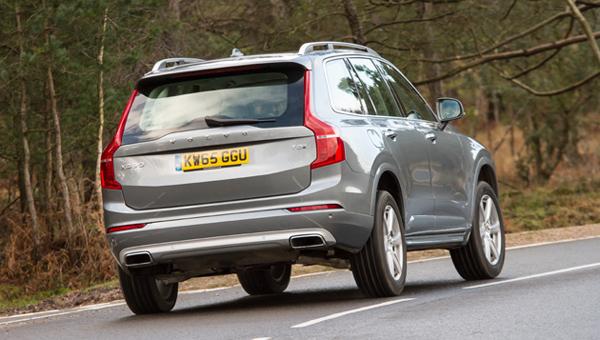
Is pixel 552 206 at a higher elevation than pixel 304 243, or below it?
below

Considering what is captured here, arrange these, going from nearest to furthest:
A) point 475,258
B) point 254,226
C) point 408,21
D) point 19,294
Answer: point 254,226, point 475,258, point 19,294, point 408,21

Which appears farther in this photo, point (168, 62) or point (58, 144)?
point (58, 144)

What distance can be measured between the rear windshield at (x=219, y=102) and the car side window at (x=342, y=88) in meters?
0.30

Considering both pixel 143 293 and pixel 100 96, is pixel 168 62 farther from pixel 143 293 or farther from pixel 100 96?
pixel 100 96

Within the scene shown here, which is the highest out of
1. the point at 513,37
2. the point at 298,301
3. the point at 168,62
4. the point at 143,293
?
the point at 168,62

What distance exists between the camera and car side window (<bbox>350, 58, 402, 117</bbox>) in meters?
10.8

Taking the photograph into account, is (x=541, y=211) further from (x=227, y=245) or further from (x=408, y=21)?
(x=227, y=245)

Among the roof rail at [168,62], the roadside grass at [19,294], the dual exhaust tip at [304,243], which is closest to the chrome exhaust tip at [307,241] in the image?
the dual exhaust tip at [304,243]

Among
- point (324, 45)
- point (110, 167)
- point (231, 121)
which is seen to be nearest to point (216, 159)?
point (231, 121)

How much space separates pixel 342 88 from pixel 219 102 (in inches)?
39.2

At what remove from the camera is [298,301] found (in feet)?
35.9

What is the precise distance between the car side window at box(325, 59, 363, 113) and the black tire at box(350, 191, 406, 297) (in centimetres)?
70

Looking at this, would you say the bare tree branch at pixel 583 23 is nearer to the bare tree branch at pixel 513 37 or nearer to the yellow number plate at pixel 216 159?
the bare tree branch at pixel 513 37

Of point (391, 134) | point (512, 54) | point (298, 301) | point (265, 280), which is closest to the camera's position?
point (391, 134)
